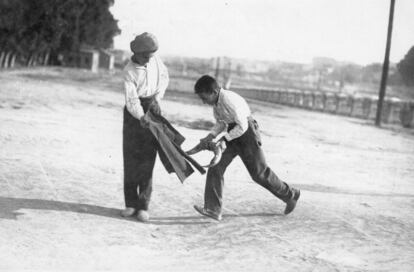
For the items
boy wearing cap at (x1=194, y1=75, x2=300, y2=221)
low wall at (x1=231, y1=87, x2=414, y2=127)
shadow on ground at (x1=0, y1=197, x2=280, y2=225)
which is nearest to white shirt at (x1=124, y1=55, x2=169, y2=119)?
boy wearing cap at (x1=194, y1=75, x2=300, y2=221)

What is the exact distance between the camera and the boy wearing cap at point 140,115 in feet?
17.2

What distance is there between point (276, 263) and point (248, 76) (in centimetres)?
13311

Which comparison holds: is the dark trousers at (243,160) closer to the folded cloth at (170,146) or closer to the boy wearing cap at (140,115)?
the folded cloth at (170,146)

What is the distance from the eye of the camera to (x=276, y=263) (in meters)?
4.45

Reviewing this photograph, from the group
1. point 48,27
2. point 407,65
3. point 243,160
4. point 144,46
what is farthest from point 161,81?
point 48,27

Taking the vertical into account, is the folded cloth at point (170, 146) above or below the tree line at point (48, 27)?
below

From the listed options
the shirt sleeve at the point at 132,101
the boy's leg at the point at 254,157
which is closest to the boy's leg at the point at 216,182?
the boy's leg at the point at 254,157

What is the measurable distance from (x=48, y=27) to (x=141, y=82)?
55165 mm

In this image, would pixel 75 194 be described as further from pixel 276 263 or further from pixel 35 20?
pixel 35 20

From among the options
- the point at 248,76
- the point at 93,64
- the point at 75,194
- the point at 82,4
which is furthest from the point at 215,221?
the point at 248,76

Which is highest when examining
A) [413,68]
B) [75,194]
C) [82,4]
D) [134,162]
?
[82,4]

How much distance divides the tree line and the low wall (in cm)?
2383

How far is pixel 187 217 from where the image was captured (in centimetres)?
577

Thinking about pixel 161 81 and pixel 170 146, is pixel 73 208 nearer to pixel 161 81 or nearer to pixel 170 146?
pixel 170 146
